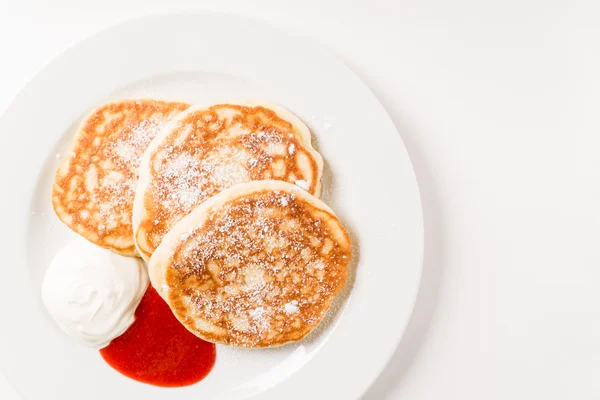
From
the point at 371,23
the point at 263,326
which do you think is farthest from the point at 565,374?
the point at 371,23

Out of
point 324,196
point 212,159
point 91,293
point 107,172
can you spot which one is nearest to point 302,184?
point 324,196

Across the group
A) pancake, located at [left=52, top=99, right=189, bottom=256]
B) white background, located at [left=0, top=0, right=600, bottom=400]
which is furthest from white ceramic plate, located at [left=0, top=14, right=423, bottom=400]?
white background, located at [left=0, top=0, right=600, bottom=400]

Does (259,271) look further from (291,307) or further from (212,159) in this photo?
(212,159)

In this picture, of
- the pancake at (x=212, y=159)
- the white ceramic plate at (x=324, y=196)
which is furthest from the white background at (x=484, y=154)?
the pancake at (x=212, y=159)

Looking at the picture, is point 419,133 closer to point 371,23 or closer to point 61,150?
point 371,23

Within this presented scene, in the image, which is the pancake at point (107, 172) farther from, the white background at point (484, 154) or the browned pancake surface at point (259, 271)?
the white background at point (484, 154)

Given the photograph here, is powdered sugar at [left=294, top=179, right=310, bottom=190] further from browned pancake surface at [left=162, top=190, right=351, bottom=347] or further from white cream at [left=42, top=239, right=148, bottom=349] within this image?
white cream at [left=42, top=239, right=148, bottom=349]
